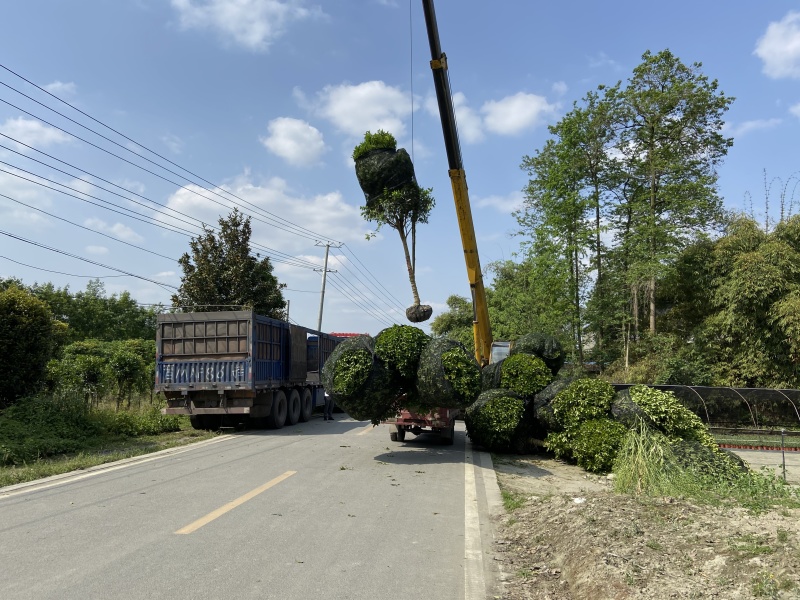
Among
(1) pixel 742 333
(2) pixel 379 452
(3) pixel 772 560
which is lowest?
(2) pixel 379 452

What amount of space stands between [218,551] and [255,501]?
2203 millimetres

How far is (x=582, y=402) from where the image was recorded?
11656mm

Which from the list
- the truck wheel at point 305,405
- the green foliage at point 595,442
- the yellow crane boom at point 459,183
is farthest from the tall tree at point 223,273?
the green foliage at point 595,442

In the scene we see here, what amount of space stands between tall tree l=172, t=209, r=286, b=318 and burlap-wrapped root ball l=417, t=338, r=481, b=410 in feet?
50.5

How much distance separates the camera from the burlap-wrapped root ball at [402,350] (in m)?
11.5

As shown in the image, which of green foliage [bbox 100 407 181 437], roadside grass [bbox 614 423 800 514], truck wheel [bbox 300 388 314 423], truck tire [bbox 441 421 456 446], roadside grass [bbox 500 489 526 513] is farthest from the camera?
truck wheel [bbox 300 388 314 423]

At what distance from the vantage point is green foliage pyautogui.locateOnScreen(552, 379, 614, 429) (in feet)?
37.8

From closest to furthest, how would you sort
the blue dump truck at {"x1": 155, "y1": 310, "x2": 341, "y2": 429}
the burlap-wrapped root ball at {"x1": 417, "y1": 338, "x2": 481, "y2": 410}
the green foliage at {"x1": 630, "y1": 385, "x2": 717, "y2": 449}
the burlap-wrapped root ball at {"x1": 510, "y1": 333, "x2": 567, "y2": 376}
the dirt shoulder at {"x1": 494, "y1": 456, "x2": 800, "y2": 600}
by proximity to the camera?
the dirt shoulder at {"x1": 494, "y1": 456, "x2": 800, "y2": 600}, the green foliage at {"x1": 630, "y1": 385, "x2": 717, "y2": 449}, the burlap-wrapped root ball at {"x1": 417, "y1": 338, "x2": 481, "y2": 410}, the burlap-wrapped root ball at {"x1": 510, "y1": 333, "x2": 567, "y2": 376}, the blue dump truck at {"x1": 155, "y1": 310, "x2": 341, "y2": 429}

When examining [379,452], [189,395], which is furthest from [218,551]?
[189,395]

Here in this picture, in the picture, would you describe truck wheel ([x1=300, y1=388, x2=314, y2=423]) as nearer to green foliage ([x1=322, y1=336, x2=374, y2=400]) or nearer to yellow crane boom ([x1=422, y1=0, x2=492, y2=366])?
yellow crane boom ([x1=422, y1=0, x2=492, y2=366])

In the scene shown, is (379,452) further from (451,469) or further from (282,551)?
(282,551)

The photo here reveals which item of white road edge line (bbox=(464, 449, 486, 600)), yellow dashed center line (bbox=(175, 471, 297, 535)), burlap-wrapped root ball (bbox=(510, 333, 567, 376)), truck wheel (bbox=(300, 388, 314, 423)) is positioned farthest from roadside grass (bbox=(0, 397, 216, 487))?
burlap-wrapped root ball (bbox=(510, 333, 567, 376))

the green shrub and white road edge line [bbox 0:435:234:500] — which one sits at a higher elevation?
the green shrub

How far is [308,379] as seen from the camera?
21297mm
